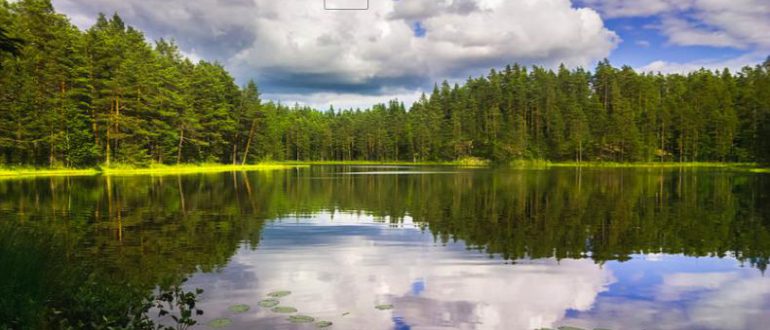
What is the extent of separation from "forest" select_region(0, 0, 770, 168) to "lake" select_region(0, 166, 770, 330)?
7.78 metres

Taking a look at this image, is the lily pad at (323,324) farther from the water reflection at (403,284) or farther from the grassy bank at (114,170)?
the grassy bank at (114,170)

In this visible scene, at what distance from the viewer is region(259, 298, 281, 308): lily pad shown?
1129 centimetres

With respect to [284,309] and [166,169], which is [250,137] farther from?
[284,309]

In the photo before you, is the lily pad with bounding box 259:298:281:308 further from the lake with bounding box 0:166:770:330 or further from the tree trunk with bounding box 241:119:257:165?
the tree trunk with bounding box 241:119:257:165

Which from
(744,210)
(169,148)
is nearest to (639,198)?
(744,210)

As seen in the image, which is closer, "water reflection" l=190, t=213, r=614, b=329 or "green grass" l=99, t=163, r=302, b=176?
"water reflection" l=190, t=213, r=614, b=329

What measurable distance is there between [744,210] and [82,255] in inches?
1331

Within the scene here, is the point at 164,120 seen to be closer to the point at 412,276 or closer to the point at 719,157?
the point at 412,276

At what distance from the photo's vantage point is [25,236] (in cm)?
961

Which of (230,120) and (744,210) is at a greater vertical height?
(230,120)

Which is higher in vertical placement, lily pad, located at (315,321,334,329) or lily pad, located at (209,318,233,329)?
lily pad, located at (209,318,233,329)

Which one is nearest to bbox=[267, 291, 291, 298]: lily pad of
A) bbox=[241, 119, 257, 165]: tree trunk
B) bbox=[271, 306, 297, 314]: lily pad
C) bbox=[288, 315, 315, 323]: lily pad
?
bbox=[271, 306, 297, 314]: lily pad

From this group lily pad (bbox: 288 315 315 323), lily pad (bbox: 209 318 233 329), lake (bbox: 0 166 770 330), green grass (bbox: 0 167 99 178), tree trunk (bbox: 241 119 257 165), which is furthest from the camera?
tree trunk (bbox: 241 119 257 165)

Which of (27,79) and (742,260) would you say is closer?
(742,260)
